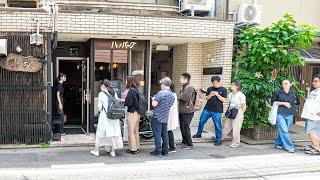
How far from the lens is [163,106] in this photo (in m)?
8.59

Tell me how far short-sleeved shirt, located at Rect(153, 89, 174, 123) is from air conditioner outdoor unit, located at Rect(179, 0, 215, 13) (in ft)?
13.1

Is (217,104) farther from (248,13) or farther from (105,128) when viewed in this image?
(248,13)

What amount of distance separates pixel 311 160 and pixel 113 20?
19.2ft

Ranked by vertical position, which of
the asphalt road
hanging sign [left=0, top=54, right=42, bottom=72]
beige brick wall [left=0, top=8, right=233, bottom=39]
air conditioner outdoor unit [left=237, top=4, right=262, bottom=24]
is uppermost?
air conditioner outdoor unit [left=237, top=4, right=262, bottom=24]

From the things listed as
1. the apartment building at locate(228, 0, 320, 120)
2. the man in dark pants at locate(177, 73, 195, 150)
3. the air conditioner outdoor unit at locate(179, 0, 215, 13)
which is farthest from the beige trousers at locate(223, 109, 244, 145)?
the air conditioner outdoor unit at locate(179, 0, 215, 13)

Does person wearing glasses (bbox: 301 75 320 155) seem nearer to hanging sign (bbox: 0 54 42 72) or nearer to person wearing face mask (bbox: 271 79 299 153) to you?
person wearing face mask (bbox: 271 79 299 153)

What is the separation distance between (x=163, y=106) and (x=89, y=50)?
374 cm

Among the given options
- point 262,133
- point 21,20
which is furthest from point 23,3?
point 262,133

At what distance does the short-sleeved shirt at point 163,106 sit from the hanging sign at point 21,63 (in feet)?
9.91

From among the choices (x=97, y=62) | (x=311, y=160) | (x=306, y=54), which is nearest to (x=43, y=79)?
(x=97, y=62)

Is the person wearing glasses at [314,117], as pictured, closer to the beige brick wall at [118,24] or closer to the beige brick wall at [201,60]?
the beige brick wall at [201,60]

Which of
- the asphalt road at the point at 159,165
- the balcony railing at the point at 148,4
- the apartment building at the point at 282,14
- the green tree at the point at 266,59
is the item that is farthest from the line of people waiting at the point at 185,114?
the apartment building at the point at 282,14

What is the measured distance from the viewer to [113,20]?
393 inches

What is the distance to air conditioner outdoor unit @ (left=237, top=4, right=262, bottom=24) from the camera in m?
12.0
